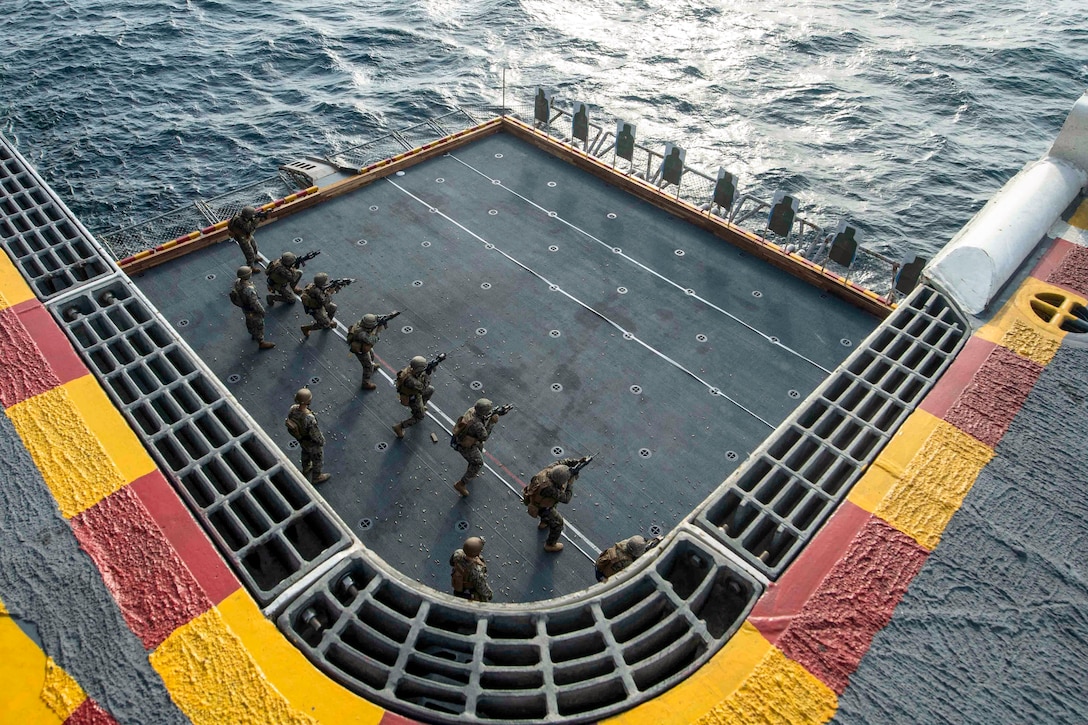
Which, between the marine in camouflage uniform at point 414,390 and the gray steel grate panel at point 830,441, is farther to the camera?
the marine in camouflage uniform at point 414,390

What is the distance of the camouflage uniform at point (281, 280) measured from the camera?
66.4 ft

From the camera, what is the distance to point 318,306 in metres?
19.5

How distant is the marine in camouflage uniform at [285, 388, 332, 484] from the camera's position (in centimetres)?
1533

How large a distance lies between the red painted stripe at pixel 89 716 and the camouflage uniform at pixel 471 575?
546 centimetres

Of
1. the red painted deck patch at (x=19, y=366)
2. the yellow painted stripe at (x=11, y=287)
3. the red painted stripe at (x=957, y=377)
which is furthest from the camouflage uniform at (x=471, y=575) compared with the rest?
the yellow painted stripe at (x=11, y=287)

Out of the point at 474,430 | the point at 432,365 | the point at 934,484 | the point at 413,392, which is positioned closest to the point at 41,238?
the point at 413,392

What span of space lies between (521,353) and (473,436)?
4.95m

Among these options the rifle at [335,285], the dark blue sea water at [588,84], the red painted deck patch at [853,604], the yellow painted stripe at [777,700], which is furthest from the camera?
the dark blue sea water at [588,84]

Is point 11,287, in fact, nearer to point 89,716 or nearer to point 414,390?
point 414,390

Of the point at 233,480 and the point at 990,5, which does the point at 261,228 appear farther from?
the point at 990,5

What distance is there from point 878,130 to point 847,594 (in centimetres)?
3869

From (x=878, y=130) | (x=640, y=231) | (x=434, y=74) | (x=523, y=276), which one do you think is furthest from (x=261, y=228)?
(x=878, y=130)

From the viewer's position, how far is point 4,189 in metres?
19.5

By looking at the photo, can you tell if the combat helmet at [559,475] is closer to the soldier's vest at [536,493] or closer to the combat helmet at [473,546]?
the soldier's vest at [536,493]
